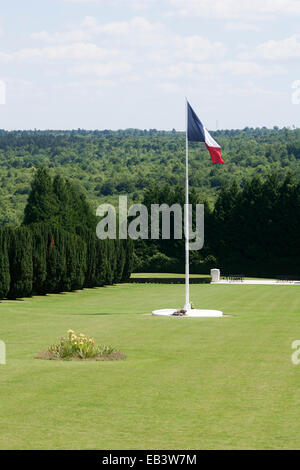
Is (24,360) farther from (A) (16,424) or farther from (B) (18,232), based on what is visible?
(B) (18,232)

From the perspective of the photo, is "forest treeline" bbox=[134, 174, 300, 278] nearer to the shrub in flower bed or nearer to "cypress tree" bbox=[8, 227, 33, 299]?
"cypress tree" bbox=[8, 227, 33, 299]

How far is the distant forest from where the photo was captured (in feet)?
358

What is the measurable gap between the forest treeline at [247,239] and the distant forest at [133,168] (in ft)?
37.8

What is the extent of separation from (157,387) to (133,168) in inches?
4567

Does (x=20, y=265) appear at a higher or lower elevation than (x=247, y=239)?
lower

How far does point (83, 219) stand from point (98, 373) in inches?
2296

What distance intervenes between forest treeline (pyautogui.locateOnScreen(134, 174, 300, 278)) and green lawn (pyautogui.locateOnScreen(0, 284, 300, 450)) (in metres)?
47.6

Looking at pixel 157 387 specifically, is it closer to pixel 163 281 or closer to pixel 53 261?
pixel 53 261

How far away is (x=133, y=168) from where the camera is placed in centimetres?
12925

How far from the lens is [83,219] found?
242ft

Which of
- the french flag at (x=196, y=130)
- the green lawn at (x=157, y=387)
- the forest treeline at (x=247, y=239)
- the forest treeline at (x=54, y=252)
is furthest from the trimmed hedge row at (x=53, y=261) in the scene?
the forest treeline at (x=247, y=239)

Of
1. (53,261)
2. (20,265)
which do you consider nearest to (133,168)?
(53,261)

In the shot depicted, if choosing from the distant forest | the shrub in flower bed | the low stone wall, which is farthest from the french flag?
the distant forest

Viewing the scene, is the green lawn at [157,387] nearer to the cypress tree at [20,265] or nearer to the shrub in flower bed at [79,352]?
the shrub in flower bed at [79,352]
